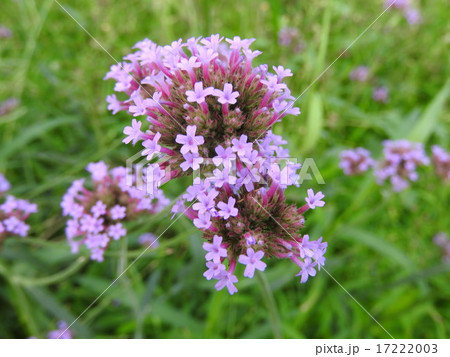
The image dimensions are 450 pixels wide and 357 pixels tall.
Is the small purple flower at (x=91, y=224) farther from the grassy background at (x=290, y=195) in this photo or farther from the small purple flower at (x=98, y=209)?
the grassy background at (x=290, y=195)

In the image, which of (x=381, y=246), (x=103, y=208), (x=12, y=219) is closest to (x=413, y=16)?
(x=381, y=246)

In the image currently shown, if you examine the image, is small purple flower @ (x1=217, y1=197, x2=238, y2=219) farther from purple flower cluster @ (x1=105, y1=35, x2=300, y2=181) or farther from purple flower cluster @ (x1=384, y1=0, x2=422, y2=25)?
purple flower cluster @ (x1=384, y1=0, x2=422, y2=25)

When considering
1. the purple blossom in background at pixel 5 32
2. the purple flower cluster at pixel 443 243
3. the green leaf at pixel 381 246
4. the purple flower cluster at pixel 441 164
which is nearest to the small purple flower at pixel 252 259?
the green leaf at pixel 381 246

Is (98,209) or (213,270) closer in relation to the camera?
(213,270)

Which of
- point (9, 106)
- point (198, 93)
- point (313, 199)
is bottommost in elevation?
point (313, 199)

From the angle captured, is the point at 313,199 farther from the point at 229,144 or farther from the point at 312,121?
the point at 312,121
